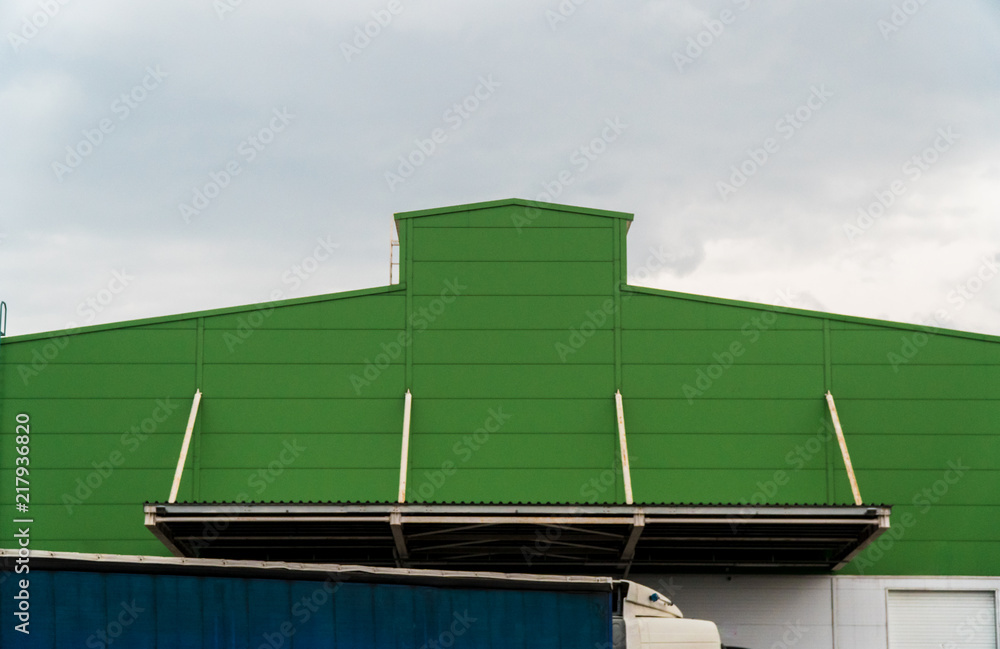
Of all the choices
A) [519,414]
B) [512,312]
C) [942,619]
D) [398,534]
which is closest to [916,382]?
[942,619]

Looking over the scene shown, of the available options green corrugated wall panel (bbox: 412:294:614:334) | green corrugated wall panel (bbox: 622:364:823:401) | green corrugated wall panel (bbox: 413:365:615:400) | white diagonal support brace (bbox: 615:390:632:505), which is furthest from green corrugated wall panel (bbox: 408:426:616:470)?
green corrugated wall panel (bbox: 412:294:614:334)

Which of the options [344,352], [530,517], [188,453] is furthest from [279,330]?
[530,517]

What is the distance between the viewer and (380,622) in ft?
52.7

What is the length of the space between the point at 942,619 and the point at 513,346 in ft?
36.2

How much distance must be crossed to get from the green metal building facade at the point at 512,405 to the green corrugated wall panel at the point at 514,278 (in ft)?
0.15

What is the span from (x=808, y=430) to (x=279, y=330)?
1191cm

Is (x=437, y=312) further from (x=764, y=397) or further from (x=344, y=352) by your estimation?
(x=764, y=397)

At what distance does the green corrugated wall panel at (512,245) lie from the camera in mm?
26797

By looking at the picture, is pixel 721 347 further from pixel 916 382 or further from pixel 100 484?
pixel 100 484

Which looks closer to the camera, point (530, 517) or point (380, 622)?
point (380, 622)

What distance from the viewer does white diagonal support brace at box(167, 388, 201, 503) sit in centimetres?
2412

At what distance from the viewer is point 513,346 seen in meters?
26.4

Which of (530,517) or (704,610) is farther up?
(530,517)

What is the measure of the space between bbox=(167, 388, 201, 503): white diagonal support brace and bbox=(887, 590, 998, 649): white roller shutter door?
15.3 metres
